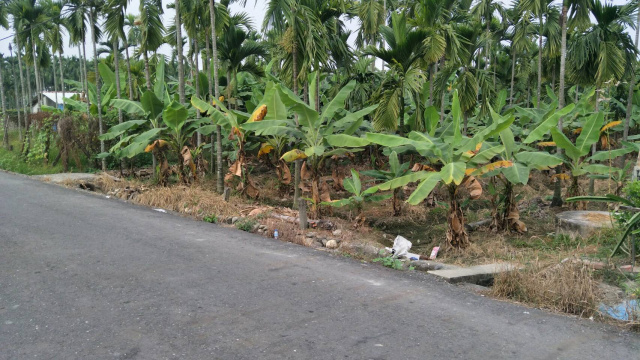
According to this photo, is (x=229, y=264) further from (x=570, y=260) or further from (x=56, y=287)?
(x=570, y=260)

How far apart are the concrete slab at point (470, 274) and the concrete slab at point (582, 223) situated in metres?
2.66

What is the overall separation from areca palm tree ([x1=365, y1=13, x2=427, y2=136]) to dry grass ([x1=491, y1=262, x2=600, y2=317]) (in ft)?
18.3

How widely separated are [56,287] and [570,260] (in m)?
6.75

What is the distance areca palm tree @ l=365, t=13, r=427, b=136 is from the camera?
37.2 ft

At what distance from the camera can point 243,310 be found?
5574 millimetres

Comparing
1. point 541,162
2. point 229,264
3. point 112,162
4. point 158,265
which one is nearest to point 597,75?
point 541,162

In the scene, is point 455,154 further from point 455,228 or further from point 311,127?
point 311,127

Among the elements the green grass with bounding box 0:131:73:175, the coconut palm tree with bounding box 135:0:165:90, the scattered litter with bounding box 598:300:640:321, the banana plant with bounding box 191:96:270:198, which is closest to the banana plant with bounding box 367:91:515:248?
the scattered litter with bounding box 598:300:640:321

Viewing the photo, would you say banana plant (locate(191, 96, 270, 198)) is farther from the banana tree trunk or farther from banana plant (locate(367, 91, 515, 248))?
the banana tree trunk

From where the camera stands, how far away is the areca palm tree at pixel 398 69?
11.3 m

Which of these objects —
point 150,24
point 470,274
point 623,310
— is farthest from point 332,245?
point 150,24

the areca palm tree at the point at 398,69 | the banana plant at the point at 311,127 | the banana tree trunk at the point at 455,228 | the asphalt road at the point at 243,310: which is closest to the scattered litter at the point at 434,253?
the banana tree trunk at the point at 455,228

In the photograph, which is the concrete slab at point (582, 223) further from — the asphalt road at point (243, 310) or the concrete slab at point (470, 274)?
the asphalt road at point (243, 310)

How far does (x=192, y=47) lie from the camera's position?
1986 cm
